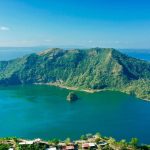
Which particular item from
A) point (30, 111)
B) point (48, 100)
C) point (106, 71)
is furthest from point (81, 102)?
point (106, 71)

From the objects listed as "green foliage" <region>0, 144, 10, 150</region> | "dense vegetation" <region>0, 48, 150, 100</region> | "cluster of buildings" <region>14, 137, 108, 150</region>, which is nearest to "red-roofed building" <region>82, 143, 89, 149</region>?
"cluster of buildings" <region>14, 137, 108, 150</region>

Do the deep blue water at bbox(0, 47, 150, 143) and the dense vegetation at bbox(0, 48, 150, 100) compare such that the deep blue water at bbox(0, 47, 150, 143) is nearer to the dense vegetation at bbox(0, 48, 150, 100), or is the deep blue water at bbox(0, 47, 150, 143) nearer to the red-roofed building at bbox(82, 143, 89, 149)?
the dense vegetation at bbox(0, 48, 150, 100)

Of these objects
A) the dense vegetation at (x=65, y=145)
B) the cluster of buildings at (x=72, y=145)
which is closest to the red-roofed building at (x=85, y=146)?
the cluster of buildings at (x=72, y=145)

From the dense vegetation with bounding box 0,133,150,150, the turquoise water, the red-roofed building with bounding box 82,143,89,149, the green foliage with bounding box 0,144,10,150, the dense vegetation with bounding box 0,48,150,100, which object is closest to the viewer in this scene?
the green foliage with bounding box 0,144,10,150

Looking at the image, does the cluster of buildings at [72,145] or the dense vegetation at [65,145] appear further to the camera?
the cluster of buildings at [72,145]

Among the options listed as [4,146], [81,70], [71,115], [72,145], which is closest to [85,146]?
[72,145]

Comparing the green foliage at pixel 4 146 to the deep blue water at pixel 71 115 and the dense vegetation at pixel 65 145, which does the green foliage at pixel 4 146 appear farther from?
the deep blue water at pixel 71 115

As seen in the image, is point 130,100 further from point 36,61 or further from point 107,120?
point 36,61
